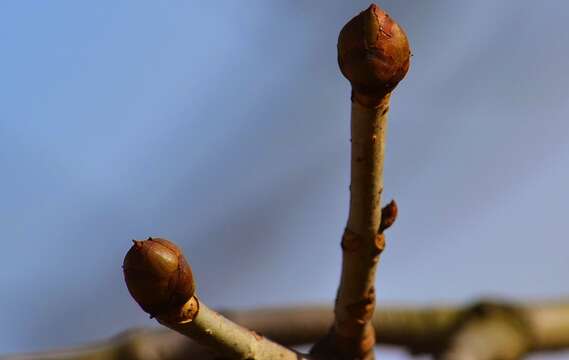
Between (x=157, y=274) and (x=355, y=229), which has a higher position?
(x=355, y=229)

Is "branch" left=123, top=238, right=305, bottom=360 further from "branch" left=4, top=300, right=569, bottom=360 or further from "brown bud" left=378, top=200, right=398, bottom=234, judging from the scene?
"branch" left=4, top=300, right=569, bottom=360

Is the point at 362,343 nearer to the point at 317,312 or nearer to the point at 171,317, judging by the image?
the point at 171,317

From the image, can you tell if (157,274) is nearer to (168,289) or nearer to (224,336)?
(168,289)

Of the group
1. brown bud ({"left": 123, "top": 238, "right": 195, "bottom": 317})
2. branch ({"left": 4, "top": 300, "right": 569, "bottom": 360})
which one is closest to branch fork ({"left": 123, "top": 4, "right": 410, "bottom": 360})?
brown bud ({"left": 123, "top": 238, "right": 195, "bottom": 317})

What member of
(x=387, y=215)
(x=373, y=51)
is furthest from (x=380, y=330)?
(x=373, y=51)

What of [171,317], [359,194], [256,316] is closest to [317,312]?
[256,316]

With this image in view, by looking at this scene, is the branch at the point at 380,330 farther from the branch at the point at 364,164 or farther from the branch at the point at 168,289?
the branch at the point at 168,289
